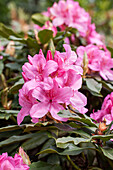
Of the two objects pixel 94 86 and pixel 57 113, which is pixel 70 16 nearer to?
pixel 94 86

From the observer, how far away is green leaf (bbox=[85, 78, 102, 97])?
2.88ft

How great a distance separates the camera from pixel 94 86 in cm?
90

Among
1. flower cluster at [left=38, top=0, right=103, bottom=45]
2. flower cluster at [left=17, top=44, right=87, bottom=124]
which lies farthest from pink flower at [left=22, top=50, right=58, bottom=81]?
flower cluster at [left=38, top=0, right=103, bottom=45]

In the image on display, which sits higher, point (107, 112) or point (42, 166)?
point (107, 112)

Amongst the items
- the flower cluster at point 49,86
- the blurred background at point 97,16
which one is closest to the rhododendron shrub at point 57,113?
the flower cluster at point 49,86

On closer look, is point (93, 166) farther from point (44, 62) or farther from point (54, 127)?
point (44, 62)

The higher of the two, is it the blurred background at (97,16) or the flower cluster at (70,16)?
the blurred background at (97,16)

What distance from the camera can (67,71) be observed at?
711mm

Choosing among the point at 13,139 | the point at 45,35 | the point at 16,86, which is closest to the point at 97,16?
the point at 45,35

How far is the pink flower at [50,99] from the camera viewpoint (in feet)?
2.15

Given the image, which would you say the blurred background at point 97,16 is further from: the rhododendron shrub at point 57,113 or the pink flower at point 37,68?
the pink flower at point 37,68

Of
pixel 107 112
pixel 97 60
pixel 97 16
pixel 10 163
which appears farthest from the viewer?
pixel 97 16

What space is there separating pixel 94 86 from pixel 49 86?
31cm

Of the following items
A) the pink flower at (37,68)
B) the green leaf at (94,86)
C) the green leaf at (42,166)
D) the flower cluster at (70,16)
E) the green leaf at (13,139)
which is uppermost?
the flower cluster at (70,16)
